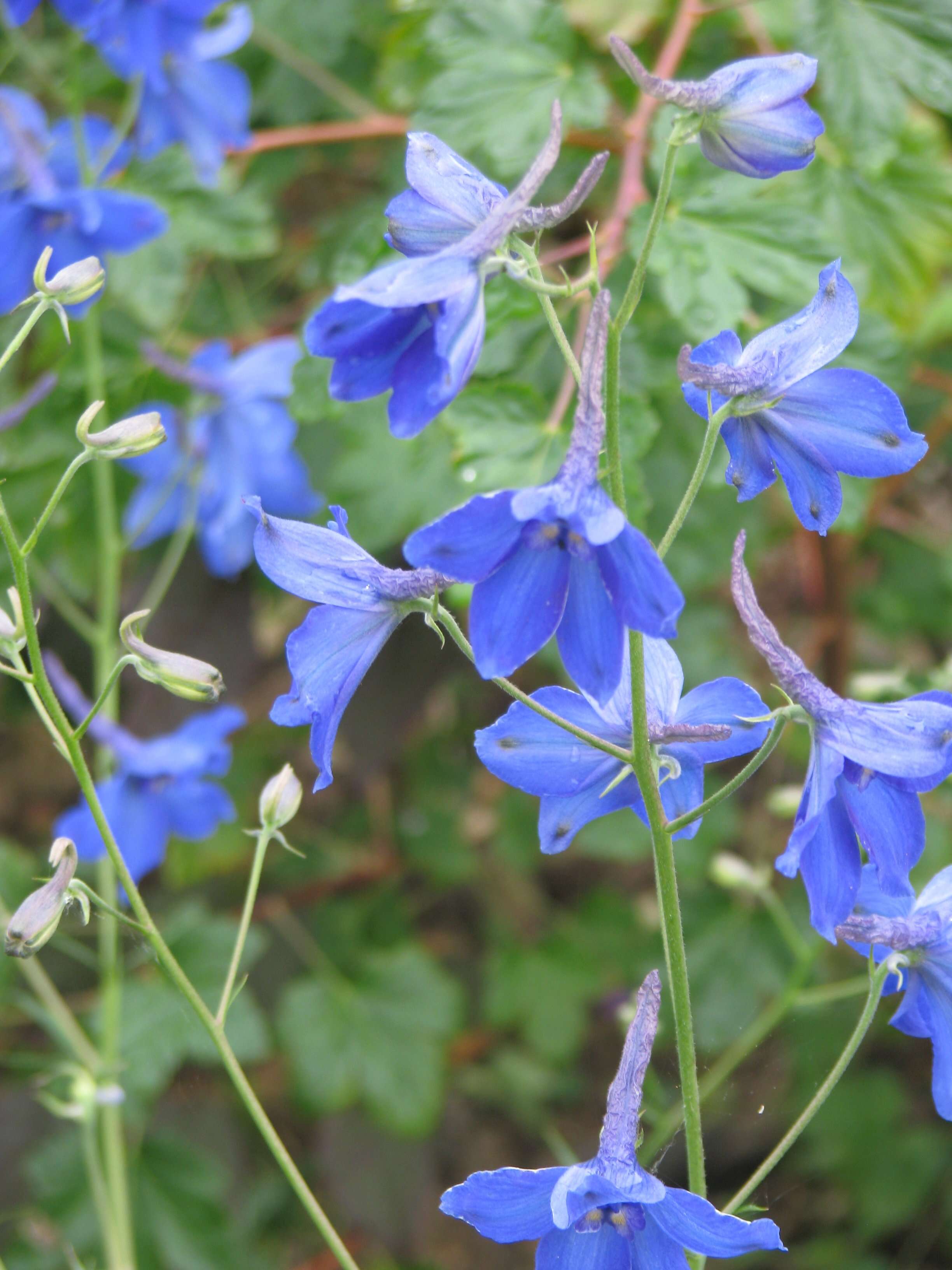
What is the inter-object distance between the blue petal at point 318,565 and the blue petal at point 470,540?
122mm

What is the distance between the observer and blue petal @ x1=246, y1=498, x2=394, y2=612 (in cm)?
64

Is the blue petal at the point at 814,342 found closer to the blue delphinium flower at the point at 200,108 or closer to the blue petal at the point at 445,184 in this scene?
the blue petal at the point at 445,184

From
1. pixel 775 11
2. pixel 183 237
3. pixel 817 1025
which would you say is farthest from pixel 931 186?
pixel 817 1025

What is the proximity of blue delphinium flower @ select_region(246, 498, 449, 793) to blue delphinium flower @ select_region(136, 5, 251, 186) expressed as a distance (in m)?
0.87

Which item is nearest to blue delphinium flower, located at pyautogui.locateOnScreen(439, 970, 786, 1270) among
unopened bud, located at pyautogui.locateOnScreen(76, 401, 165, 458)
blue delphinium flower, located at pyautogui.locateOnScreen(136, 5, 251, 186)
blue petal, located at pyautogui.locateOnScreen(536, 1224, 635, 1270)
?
blue petal, located at pyautogui.locateOnScreen(536, 1224, 635, 1270)

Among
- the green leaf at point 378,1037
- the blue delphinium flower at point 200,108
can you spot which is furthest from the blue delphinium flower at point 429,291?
the green leaf at point 378,1037

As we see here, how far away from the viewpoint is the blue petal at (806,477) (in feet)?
2.13

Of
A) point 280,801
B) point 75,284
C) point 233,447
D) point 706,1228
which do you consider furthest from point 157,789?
point 706,1228

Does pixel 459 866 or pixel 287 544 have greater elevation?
pixel 287 544

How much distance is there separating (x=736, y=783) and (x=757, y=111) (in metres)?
0.33

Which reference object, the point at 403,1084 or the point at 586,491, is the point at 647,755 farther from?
the point at 403,1084

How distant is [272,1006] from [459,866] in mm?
367

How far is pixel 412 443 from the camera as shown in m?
1.28

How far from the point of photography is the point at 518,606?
55 centimetres
